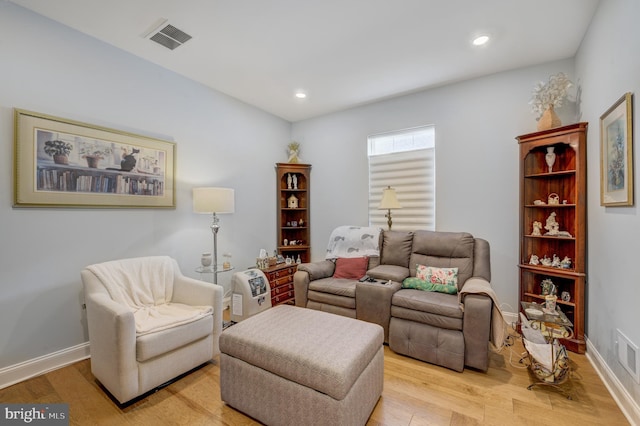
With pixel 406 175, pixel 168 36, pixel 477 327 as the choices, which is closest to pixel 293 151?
pixel 406 175

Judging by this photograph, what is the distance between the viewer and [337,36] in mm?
2355

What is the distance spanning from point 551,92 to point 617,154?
1064 mm

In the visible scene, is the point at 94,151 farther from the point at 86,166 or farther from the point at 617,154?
the point at 617,154

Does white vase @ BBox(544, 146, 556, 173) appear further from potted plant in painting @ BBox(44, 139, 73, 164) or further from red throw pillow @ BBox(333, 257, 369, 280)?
potted plant in painting @ BBox(44, 139, 73, 164)

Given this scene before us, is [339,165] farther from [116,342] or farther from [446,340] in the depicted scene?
[116,342]

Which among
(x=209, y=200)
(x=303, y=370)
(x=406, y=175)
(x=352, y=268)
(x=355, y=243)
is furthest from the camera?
(x=406, y=175)

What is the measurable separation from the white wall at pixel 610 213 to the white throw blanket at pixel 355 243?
6.10 ft

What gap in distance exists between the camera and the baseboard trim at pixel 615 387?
157cm

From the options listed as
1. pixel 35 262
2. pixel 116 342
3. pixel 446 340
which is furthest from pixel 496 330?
pixel 35 262

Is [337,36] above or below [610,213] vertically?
above

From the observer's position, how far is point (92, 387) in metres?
1.95

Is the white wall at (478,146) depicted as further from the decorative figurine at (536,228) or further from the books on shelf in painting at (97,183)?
the books on shelf in painting at (97,183)

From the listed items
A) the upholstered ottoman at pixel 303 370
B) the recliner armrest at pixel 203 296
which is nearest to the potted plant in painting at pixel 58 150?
the recliner armrest at pixel 203 296

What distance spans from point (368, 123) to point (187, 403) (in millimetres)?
3584
